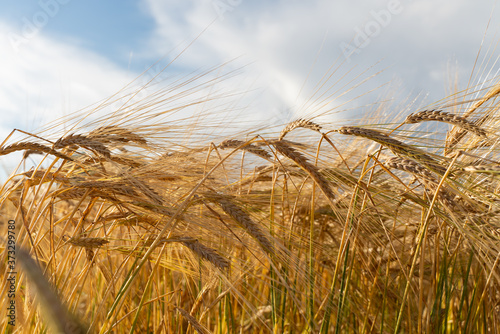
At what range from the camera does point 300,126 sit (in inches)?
63.4

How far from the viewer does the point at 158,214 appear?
4.09 feet

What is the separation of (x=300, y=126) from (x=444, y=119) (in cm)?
53

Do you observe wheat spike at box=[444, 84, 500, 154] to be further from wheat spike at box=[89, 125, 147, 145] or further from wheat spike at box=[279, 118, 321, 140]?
wheat spike at box=[89, 125, 147, 145]

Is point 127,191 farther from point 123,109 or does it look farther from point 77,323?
point 77,323

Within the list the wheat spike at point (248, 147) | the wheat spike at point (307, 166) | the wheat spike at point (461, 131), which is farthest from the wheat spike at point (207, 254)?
the wheat spike at point (461, 131)

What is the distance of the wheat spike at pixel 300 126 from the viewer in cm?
155

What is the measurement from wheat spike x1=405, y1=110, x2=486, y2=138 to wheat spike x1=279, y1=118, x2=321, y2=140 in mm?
347

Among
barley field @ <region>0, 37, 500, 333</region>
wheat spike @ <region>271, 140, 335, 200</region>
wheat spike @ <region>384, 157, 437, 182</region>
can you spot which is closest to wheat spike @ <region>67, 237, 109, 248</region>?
barley field @ <region>0, 37, 500, 333</region>

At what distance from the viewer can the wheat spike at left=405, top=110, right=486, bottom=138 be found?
4.71 ft

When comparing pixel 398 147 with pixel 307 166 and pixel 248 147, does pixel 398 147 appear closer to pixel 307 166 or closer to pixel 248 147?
pixel 307 166

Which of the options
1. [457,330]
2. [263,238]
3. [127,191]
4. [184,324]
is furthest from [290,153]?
[457,330]

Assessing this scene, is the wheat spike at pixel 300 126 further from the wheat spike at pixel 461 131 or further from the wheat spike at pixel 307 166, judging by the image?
the wheat spike at pixel 461 131

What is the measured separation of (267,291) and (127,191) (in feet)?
3.70

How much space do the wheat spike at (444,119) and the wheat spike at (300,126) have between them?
1.14 ft
